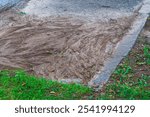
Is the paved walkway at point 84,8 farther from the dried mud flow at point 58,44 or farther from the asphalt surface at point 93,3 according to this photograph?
the dried mud flow at point 58,44

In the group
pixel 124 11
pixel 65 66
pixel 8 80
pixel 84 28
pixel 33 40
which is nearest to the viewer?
pixel 8 80

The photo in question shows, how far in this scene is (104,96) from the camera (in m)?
5.75

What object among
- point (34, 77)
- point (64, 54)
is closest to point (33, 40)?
point (64, 54)

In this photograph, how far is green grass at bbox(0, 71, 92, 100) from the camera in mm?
5711

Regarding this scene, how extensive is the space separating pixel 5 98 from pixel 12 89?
24cm

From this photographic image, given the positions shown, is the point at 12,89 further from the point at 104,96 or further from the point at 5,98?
the point at 104,96

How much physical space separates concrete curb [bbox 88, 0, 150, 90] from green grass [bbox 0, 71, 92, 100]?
12.3 inches

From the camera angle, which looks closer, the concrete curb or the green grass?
the green grass

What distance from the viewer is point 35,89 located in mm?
5867

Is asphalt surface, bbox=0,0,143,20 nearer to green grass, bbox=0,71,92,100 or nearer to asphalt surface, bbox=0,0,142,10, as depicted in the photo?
asphalt surface, bbox=0,0,142,10

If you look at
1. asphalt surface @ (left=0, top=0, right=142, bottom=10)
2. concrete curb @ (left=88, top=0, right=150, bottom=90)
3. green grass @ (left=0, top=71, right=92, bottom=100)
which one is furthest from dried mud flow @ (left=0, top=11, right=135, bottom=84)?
asphalt surface @ (left=0, top=0, right=142, bottom=10)

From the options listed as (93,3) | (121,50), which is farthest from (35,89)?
(93,3)

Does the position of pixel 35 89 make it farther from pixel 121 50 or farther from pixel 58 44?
pixel 121 50

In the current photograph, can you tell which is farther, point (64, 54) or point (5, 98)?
point (64, 54)
